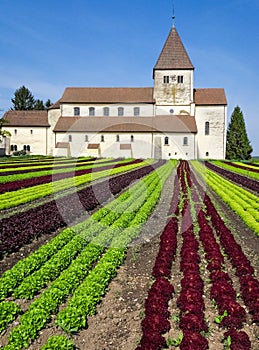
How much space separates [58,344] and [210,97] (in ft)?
187

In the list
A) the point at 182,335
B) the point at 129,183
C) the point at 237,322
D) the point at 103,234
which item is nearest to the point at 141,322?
the point at 182,335

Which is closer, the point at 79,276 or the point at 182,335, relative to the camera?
the point at 182,335

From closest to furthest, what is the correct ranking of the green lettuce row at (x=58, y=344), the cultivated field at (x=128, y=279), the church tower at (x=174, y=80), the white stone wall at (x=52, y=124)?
the green lettuce row at (x=58, y=344) → the cultivated field at (x=128, y=279) → the church tower at (x=174, y=80) → the white stone wall at (x=52, y=124)

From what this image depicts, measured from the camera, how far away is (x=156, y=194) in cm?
1612

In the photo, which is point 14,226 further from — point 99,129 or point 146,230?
point 99,129

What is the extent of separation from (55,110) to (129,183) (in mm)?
43125

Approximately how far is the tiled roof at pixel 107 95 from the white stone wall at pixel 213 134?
361 inches

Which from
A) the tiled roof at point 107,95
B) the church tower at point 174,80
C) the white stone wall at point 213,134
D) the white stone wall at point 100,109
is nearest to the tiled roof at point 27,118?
the white stone wall at point 100,109

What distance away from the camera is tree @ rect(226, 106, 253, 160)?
214ft

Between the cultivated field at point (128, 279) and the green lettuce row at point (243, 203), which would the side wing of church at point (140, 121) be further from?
the cultivated field at point (128, 279)

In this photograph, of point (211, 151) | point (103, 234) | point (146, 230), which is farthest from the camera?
point (211, 151)

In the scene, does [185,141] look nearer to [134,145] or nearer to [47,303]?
[134,145]

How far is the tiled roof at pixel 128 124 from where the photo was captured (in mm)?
53969

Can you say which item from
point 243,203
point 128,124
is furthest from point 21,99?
point 243,203
